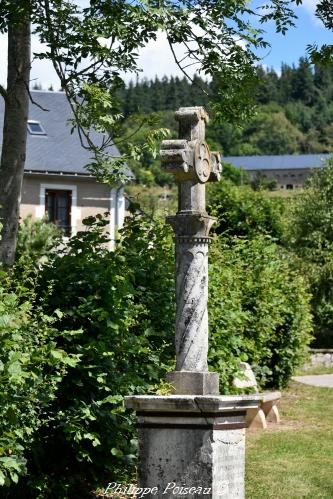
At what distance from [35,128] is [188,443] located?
30317 millimetres

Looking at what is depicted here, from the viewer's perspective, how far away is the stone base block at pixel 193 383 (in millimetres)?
5977

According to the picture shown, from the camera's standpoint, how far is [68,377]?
7020 millimetres

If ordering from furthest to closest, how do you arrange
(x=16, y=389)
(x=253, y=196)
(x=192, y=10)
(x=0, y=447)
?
(x=253, y=196) → (x=192, y=10) → (x=16, y=389) → (x=0, y=447)

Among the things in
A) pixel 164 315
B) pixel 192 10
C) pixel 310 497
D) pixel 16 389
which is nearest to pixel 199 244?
pixel 16 389

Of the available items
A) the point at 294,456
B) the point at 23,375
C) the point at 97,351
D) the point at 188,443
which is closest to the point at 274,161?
the point at 294,456

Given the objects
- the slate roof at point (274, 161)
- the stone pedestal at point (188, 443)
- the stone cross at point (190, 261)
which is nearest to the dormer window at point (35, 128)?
the stone cross at point (190, 261)

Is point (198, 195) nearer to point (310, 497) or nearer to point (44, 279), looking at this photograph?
point (44, 279)

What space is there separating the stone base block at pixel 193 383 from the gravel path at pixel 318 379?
1143 centimetres

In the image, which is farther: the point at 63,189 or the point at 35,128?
the point at 35,128

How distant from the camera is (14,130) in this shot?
9.37 metres

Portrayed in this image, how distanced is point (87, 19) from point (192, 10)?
3.99 ft

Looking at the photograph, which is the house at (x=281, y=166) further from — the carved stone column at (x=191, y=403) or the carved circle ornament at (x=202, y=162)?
the carved stone column at (x=191, y=403)

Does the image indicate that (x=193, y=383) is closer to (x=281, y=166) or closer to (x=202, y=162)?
(x=202, y=162)

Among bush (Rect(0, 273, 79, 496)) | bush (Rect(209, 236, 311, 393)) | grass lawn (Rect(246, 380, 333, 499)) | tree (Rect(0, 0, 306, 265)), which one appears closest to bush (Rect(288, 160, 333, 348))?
bush (Rect(209, 236, 311, 393))
